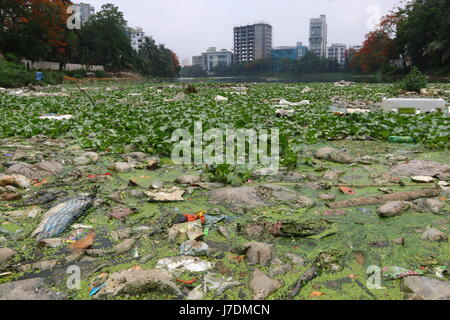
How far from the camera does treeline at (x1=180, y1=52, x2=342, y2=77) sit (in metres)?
71.2

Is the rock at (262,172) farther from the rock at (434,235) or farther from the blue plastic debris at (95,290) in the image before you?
the blue plastic debris at (95,290)

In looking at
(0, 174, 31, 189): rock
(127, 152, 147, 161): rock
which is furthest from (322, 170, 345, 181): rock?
(0, 174, 31, 189): rock

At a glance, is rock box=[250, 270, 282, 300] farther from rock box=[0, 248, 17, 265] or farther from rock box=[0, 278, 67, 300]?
rock box=[0, 248, 17, 265]

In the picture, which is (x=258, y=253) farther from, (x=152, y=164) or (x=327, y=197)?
(x=152, y=164)

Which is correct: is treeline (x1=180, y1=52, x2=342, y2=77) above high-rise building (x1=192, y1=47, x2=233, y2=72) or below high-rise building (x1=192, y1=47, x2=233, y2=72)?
below

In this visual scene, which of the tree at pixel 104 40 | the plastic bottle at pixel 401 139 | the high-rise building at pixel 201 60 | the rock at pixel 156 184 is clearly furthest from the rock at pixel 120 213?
the high-rise building at pixel 201 60

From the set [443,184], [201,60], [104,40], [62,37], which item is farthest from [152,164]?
[201,60]

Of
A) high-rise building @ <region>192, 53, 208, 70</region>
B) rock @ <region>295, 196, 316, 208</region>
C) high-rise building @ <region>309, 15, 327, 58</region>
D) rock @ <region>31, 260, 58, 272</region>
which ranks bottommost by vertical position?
rock @ <region>31, 260, 58, 272</region>

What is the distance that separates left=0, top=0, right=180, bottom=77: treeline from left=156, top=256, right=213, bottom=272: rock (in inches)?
1033

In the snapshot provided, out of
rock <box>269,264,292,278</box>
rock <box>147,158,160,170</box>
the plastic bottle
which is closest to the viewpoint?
rock <box>269,264,292,278</box>

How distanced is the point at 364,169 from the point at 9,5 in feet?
90.0

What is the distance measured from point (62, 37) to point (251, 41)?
99939 millimetres

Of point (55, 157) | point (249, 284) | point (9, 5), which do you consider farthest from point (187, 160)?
point (9, 5)

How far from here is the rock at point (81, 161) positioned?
12.2 feet
